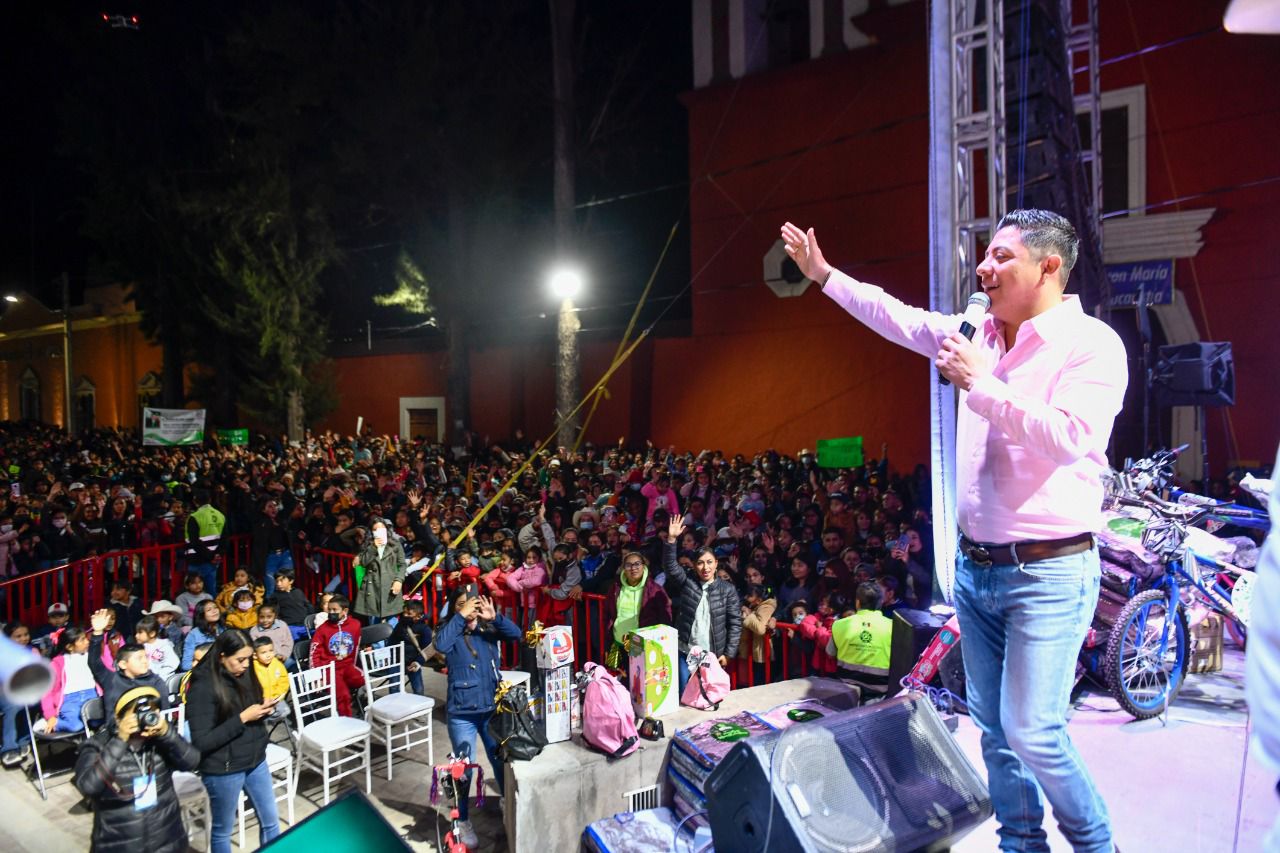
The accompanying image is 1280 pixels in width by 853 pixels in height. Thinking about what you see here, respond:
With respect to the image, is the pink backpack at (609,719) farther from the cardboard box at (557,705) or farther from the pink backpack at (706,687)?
the pink backpack at (706,687)

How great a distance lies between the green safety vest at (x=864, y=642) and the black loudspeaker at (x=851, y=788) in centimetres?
277

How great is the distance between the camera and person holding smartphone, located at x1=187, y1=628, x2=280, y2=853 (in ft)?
15.1

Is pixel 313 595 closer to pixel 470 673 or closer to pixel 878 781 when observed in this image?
pixel 470 673

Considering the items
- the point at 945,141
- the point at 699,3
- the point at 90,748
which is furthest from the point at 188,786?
the point at 699,3

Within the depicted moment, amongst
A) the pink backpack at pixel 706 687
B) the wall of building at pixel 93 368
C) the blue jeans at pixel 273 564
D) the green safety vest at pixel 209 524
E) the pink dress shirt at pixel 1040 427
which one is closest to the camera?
the pink dress shirt at pixel 1040 427

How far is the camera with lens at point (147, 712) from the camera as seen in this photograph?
4.14m

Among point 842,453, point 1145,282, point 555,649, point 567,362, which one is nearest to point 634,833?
point 555,649

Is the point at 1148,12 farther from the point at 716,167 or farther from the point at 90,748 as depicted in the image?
the point at 90,748

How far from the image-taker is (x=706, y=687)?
4.83m

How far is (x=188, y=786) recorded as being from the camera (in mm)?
5195

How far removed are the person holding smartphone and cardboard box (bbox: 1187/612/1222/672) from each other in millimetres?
5280

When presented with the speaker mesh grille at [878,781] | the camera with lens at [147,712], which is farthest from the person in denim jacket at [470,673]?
the speaker mesh grille at [878,781]

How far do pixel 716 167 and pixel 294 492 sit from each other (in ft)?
31.0

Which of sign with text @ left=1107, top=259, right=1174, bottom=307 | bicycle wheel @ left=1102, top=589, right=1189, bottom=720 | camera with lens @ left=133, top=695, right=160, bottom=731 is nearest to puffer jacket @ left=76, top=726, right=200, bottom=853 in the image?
camera with lens @ left=133, top=695, right=160, bottom=731
